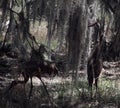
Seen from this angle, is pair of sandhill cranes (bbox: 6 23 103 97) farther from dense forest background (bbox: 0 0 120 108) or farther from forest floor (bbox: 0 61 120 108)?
forest floor (bbox: 0 61 120 108)

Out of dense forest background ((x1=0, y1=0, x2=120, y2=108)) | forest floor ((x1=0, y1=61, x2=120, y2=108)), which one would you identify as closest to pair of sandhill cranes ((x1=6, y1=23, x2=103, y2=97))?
dense forest background ((x1=0, y1=0, x2=120, y2=108))

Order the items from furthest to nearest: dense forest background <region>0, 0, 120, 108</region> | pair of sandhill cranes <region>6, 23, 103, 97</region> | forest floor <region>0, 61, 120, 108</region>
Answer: forest floor <region>0, 61, 120, 108</region>
pair of sandhill cranes <region>6, 23, 103, 97</region>
dense forest background <region>0, 0, 120, 108</region>

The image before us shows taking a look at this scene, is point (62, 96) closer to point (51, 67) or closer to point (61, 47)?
point (51, 67)

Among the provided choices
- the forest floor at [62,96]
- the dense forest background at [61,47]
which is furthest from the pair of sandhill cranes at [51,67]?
the forest floor at [62,96]

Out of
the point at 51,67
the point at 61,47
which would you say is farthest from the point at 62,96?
the point at 61,47

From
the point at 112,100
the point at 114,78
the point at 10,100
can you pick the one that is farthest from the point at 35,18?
the point at 114,78

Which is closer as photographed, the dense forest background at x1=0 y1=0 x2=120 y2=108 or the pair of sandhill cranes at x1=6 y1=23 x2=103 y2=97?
the dense forest background at x1=0 y1=0 x2=120 y2=108

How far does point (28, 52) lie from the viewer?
4695 mm

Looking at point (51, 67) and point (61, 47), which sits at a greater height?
point (61, 47)

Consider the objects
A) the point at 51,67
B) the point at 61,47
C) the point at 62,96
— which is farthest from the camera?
the point at 62,96

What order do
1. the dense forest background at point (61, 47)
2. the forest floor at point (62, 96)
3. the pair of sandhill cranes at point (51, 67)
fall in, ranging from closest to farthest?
the dense forest background at point (61, 47) → the pair of sandhill cranes at point (51, 67) → the forest floor at point (62, 96)

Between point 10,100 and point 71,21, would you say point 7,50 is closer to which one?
point 10,100

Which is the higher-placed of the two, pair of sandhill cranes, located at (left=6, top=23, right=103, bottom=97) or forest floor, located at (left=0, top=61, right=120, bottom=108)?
pair of sandhill cranes, located at (left=6, top=23, right=103, bottom=97)

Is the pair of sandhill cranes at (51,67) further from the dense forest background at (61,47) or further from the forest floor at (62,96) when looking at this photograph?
the forest floor at (62,96)
